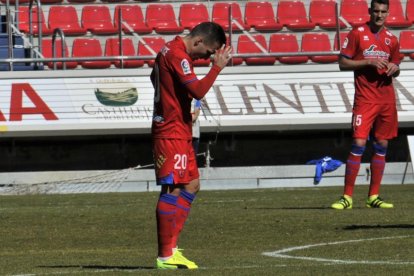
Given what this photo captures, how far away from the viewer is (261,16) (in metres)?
27.1

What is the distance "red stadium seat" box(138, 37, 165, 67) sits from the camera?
25.6 m

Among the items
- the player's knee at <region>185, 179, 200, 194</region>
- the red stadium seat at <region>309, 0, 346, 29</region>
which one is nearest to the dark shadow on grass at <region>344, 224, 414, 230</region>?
the player's knee at <region>185, 179, 200, 194</region>

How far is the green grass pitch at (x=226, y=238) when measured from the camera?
856cm

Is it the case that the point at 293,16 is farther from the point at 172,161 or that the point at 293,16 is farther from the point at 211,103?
the point at 172,161

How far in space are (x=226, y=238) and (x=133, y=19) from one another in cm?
1626

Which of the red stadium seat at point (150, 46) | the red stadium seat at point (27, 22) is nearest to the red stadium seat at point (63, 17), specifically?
the red stadium seat at point (27, 22)

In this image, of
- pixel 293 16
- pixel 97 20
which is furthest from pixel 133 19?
pixel 293 16

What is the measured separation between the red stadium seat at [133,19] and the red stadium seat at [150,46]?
33cm

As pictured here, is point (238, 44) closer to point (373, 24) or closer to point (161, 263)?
point (373, 24)

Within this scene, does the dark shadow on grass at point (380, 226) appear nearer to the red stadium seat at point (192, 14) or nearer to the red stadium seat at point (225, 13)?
the red stadium seat at point (225, 13)

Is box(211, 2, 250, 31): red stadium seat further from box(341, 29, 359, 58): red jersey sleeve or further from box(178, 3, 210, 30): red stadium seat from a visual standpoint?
box(341, 29, 359, 58): red jersey sleeve

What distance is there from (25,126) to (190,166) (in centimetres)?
1561

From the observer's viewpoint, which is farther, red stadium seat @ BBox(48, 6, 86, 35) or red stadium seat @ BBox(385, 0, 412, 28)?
red stadium seat @ BBox(48, 6, 86, 35)

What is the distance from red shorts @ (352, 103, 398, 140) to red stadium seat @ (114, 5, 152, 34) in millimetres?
12319
